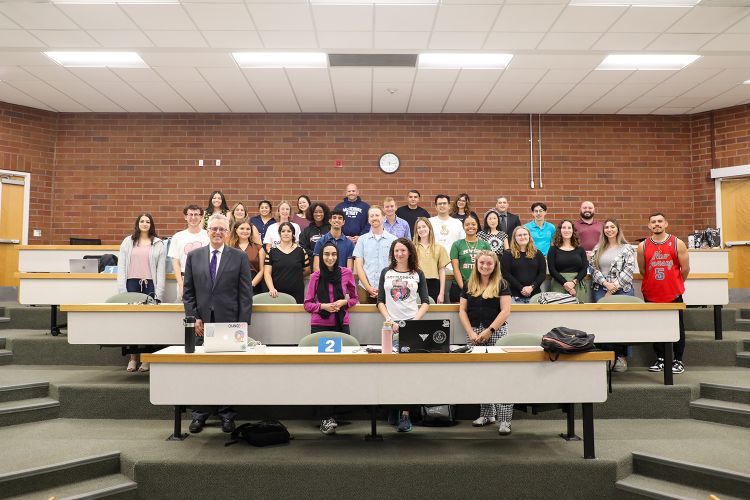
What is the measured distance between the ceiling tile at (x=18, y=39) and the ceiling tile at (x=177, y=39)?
4.30 ft

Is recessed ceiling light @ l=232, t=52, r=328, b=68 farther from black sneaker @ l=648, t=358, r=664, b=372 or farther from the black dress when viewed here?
black sneaker @ l=648, t=358, r=664, b=372

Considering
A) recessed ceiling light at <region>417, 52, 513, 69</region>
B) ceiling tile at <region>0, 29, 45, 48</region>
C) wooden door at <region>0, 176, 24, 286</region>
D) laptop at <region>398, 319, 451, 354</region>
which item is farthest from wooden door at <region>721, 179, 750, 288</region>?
wooden door at <region>0, 176, 24, 286</region>

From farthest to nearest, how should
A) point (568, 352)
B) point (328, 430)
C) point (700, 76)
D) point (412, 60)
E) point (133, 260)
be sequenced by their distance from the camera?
point (700, 76) → point (412, 60) → point (133, 260) → point (328, 430) → point (568, 352)

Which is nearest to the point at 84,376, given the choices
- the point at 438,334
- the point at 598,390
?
the point at 438,334

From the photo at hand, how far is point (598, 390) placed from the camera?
3309mm

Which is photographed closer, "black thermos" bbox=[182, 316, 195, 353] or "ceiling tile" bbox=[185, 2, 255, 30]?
"black thermos" bbox=[182, 316, 195, 353]

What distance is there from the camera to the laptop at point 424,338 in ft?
10.9

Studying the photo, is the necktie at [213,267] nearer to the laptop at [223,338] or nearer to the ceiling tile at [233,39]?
the laptop at [223,338]

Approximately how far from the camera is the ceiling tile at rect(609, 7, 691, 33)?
5211 mm

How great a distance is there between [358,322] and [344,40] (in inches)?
130

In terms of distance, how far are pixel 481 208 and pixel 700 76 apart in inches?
141

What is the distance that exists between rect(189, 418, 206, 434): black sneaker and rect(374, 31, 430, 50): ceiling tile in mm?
4277

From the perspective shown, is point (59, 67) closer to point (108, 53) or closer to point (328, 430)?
point (108, 53)

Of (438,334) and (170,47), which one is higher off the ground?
(170,47)
